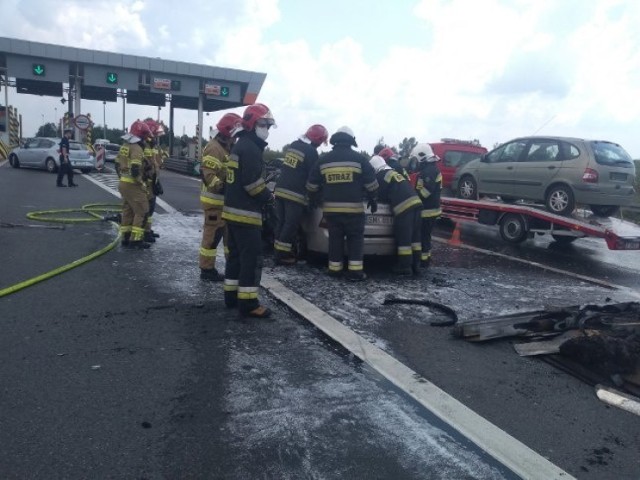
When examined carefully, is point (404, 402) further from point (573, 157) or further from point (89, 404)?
point (573, 157)

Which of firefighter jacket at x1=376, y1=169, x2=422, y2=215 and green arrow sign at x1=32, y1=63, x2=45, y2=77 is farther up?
green arrow sign at x1=32, y1=63, x2=45, y2=77

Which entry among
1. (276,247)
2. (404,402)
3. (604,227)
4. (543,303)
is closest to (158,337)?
(404,402)

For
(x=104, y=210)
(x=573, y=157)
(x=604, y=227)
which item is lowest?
(x=104, y=210)

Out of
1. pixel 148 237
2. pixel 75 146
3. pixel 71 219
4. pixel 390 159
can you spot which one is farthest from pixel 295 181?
pixel 75 146

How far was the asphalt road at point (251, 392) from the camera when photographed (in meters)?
2.86

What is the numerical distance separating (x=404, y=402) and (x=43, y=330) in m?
3.00

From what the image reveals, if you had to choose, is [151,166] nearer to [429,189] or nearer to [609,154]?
[429,189]

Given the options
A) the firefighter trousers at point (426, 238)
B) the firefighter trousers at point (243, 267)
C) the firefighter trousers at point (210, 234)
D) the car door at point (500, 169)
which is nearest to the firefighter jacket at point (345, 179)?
the firefighter trousers at point (210, 234)

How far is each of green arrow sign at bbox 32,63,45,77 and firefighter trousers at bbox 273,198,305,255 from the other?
30837mm

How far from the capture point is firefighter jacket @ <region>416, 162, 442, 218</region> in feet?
26.1

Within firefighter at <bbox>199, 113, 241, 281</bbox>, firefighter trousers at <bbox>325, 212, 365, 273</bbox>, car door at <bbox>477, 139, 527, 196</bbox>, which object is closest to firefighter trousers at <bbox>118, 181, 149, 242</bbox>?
A: firefighter at <bbox>199, 113, 241, 281</bbox>

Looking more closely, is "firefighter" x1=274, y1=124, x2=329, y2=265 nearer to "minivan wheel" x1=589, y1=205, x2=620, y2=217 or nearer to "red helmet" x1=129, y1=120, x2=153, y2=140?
"red helmet" x1=129, y1=120, x2=153, y2=140

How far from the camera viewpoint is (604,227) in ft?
30.2

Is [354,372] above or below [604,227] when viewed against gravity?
below
